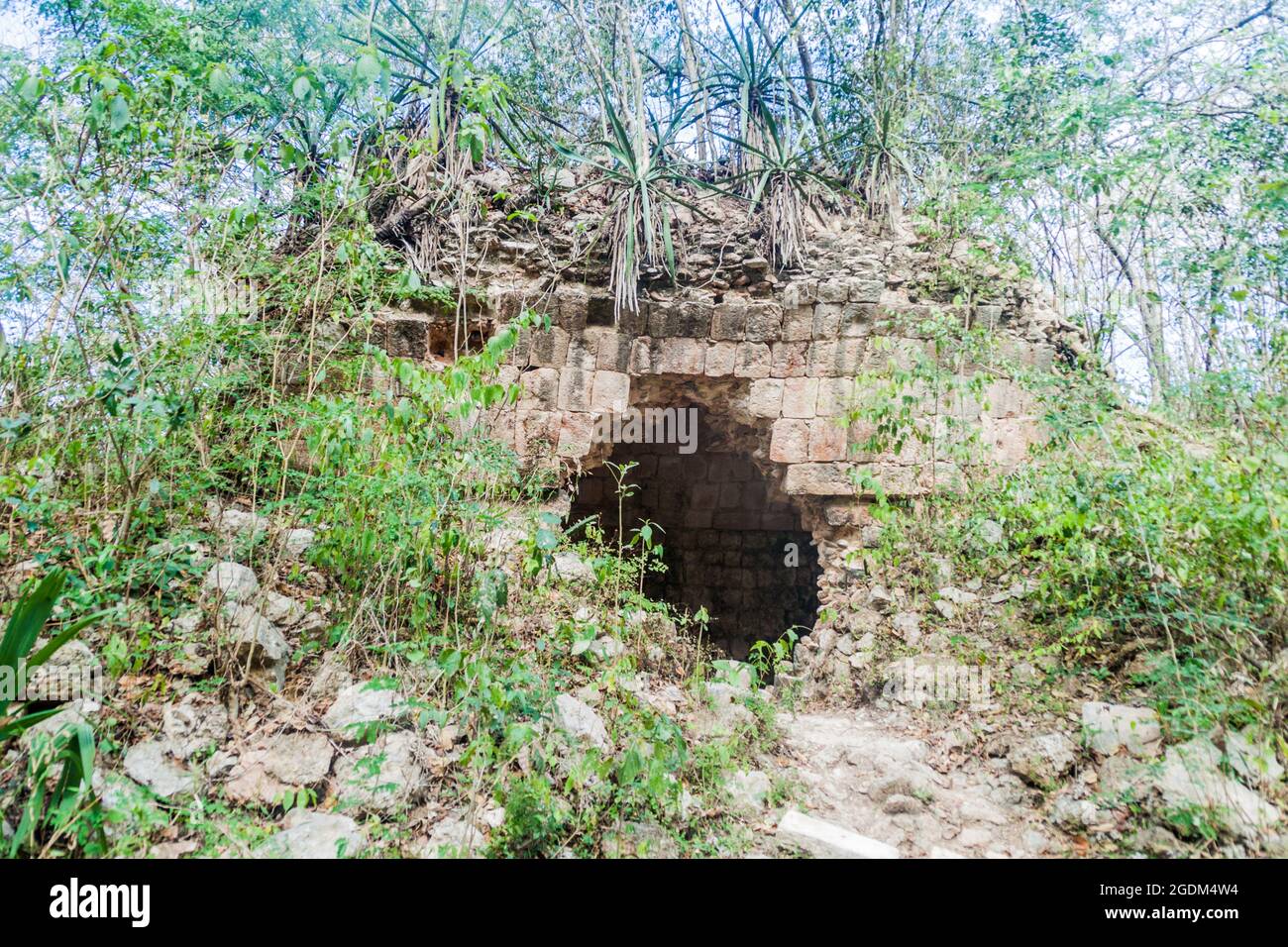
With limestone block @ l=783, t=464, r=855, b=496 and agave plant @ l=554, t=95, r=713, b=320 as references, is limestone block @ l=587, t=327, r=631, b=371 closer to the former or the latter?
agave plant @ l=554, t=95, r=713, b=320

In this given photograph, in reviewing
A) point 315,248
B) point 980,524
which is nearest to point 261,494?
point 315,248

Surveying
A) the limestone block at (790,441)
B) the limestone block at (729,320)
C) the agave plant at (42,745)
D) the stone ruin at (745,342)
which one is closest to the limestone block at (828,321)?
the stone ruin at (745,342)

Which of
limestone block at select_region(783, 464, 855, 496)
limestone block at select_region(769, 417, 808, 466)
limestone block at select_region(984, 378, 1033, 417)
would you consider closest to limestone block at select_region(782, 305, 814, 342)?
limestone block at select_region(769, 417, 808, 466)

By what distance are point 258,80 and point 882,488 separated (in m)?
4.99

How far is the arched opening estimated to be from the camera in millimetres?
7023

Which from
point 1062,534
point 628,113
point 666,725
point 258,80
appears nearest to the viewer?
point 666,725

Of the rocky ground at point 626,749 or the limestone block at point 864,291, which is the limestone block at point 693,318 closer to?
the limestone block at point 864,291

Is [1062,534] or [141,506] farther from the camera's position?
[1062,534]

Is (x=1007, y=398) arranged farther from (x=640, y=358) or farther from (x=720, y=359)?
(x=640, y=358)

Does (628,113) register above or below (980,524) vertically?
above

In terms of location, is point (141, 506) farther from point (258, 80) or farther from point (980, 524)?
point (980, 524)

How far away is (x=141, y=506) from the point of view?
3.21 m

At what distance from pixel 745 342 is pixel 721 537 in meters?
2.68

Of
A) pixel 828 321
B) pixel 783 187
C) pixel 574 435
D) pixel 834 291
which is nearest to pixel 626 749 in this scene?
pixel 574 435
